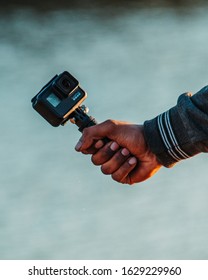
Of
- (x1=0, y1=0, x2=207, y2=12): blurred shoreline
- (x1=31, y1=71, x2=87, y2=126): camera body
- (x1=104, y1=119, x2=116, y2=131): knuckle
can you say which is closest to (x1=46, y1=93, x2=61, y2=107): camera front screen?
(x1=31, y1=71, x2=87, y2=126): camera body

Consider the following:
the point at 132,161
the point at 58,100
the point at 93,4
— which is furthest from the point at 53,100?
the point at 93,4

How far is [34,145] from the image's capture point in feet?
14.1

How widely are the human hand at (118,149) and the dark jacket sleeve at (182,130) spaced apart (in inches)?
1.6

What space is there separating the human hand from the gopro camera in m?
0.04

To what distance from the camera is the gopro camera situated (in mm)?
2529

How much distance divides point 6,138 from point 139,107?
55 centimetres

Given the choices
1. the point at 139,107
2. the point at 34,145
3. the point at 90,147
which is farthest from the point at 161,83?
the point at 90,147

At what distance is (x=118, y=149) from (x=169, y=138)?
139 millimetres

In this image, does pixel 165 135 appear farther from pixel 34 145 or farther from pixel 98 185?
pixel 34 145

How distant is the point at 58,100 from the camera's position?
254 cm

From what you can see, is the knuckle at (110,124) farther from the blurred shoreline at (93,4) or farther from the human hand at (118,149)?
the blurred shoreline at (93,4)

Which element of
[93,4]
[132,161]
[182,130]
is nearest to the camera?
[182,130]

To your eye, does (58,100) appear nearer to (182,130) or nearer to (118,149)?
(118,149)

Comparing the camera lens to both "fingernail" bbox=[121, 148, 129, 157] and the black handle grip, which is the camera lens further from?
"fingernail" bbox=[121, 148, 129, 157]
